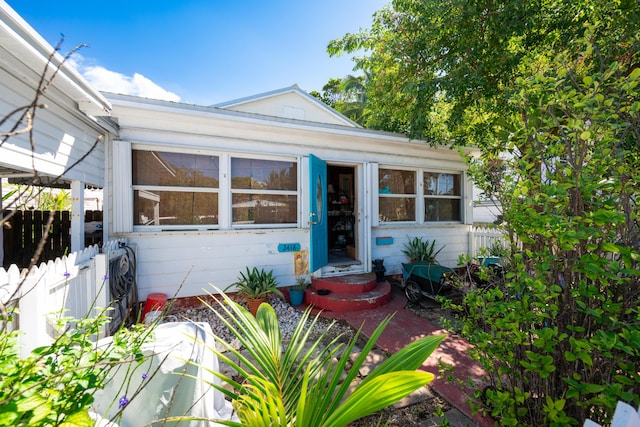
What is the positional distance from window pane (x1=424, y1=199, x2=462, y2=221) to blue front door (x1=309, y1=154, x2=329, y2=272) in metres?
2.61

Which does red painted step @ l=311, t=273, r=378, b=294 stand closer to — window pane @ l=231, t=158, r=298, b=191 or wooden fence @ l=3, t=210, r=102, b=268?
window pane @ l=231, t=158, r=298, b=191

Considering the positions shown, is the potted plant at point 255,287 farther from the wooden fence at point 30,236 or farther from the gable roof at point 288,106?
the gable roof at point 288,106

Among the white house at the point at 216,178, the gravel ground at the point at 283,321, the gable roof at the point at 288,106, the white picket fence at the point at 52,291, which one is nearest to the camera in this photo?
the white picket fence at the point at 52,291

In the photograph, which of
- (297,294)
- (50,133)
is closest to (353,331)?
(297,294)

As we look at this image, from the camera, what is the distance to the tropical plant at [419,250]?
18.4 ft

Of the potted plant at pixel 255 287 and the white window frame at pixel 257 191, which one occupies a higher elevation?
the white window frame at pixel 257 191

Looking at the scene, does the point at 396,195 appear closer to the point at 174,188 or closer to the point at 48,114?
the point at 174,188

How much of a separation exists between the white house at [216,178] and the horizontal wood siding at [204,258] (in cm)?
2

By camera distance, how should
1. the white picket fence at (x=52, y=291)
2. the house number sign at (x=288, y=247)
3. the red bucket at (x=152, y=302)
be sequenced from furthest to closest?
the house number sign at (x=288, y=247), the red bucket at (x=152, y=302), the white picket fence at (x=52, y=291)

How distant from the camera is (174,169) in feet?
13.5

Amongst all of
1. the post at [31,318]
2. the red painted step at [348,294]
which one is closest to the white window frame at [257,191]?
the red painted step at [348,294]

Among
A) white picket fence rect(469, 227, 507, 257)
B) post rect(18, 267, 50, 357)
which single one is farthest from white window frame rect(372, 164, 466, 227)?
post rect(18, 267, 50, 357)

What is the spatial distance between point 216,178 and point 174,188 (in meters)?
0.63

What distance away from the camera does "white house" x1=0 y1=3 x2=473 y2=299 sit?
3062mm
